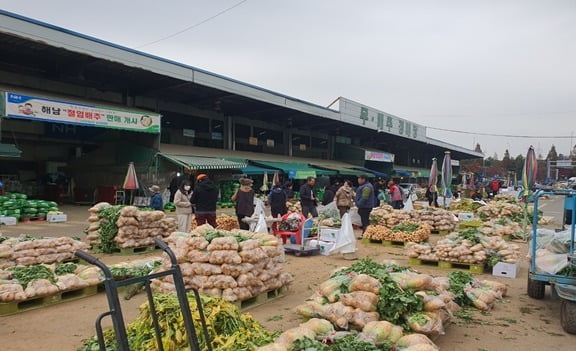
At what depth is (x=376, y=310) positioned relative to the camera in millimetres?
4715

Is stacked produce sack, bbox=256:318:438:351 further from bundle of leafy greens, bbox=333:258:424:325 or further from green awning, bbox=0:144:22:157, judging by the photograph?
green awning, bbox=0:144:22:157

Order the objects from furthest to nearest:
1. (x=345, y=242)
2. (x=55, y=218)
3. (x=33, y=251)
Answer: (x=55, y=218) < (x=345, y=242) < (x=33, y=251)

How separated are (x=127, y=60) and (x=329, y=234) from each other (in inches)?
543

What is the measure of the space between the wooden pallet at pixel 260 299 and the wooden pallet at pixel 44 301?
2.51 meters

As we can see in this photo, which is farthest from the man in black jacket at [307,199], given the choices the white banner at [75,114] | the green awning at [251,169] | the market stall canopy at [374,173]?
the market stall canopy at [374,173]

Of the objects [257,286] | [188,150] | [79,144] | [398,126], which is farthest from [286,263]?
[398,126]

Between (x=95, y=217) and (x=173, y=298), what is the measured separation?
23.0ft

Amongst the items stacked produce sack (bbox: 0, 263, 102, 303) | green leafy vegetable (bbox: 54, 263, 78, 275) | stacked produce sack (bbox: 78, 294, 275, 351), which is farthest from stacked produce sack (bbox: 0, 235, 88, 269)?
stacked produce sack (bbox: 78, 294, 275, 351)

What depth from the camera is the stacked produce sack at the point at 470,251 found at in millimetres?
8672

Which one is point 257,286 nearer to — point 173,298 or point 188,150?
point 173,298

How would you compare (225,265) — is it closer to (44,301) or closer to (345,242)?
(44,301)

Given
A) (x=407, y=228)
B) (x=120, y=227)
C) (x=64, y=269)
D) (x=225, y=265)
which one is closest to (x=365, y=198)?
(x=407, y=228)

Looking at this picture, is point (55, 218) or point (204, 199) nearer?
point (204, 199)

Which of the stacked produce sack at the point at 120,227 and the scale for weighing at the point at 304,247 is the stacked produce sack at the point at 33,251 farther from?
the scale for weighing at the point at 304,247
